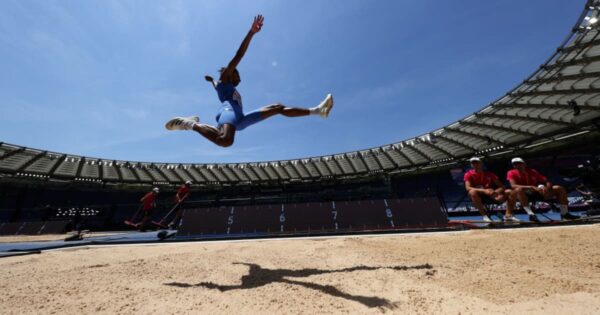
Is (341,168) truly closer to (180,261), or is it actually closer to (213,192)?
(213,192)

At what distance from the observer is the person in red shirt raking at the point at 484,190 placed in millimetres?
6426

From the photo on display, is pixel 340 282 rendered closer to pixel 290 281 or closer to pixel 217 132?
pixel 290 281

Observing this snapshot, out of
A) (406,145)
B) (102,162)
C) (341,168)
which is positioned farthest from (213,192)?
(406,145)

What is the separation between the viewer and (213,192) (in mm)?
39031

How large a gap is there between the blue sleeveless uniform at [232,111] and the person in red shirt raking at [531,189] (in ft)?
20.0

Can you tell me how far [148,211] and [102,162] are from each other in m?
21.8

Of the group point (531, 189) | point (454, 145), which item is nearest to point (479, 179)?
point (531, 189)

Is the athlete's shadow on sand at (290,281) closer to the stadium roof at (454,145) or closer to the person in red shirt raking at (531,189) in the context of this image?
the person in red shirt raking at (531,189)

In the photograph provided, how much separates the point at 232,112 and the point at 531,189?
23.7ft

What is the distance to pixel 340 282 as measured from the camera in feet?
9.96

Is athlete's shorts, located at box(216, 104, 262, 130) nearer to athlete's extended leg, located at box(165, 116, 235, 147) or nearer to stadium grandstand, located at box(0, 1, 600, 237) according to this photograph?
athlete's extended leg, located at box(165, 116, 235, 147)

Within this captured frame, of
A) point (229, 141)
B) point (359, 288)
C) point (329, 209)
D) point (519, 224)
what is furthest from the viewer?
point (329, 209)

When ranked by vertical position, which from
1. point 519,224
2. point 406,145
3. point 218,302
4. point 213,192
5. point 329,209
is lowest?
point 218,302

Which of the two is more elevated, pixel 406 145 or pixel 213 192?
pixel 406 145
